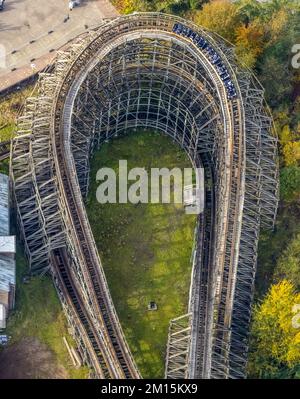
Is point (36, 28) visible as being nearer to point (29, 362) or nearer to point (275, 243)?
point (275, 243)

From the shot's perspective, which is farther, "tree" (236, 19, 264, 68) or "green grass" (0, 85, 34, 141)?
"tree" (236, 19, 264, 68)

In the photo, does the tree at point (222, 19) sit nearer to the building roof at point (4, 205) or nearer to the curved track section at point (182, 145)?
the curved track section at point (182, 145)

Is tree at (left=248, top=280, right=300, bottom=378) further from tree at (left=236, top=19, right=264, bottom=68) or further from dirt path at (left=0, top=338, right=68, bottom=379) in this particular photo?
tree at (left=236, top=19, right=264, bottom=68)

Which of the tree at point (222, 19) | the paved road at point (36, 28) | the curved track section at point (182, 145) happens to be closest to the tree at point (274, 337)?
the curved track section at point (182, 145)

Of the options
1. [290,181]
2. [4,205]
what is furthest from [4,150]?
[290,181]

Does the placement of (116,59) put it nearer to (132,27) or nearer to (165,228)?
(132,27)

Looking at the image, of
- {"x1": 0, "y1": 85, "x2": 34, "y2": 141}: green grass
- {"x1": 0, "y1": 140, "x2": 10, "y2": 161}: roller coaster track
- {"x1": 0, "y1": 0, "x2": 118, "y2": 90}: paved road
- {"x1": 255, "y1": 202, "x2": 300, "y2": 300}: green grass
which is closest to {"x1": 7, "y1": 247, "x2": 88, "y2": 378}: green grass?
{"x1": 0, "y1": 140, "x2": 10, "y2": 161}: roller coaster track
